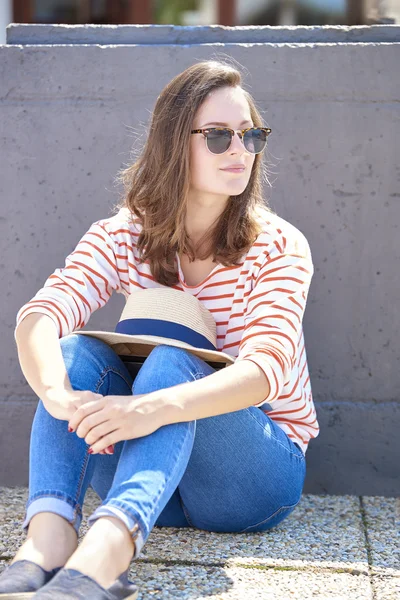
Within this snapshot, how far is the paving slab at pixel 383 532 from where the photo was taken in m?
2.52

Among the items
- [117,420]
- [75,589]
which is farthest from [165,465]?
[75,589]

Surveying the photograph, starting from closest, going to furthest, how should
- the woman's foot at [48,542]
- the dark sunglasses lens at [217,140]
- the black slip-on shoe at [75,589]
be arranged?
the black slip-on shoe at [75,589], the woman's foot at [48,542], the dark sunglasses lens at [217,140]

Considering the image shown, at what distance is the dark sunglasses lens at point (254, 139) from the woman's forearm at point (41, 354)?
81 centimetres

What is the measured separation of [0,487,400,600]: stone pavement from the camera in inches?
90.9

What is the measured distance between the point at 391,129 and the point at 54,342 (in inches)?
61.1

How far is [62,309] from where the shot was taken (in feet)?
8.36

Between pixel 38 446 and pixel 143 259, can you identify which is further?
pixel 143 259

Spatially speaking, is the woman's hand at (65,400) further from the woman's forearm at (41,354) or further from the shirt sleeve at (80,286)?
the shirt sleeve at (80,286)

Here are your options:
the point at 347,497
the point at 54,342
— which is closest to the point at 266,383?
the point at 54,342

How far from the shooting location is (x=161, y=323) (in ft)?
8.30

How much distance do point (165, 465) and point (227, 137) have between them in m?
1.05

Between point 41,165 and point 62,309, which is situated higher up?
point 41,165

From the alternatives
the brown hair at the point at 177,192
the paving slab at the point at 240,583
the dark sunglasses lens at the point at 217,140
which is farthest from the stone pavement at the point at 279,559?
the dark sunglasses lens at the point at 217,140

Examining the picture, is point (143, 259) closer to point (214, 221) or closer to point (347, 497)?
point (214, 221)
